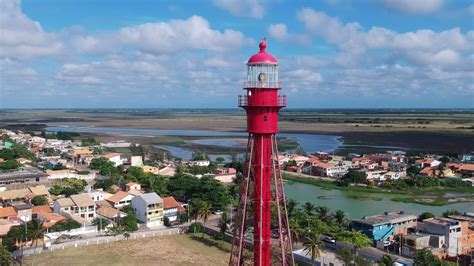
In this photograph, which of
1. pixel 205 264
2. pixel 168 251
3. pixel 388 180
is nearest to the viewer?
pixel 205 264

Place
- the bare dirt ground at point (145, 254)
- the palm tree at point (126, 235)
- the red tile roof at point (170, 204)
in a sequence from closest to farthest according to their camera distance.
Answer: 1. the bare dirt ground at point (145, 254)
2. the palm tree at point (126, 235)
3. the red tile roof at point (170, 204)

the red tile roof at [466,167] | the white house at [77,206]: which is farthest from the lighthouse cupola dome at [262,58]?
the red tile roof at [466,167]

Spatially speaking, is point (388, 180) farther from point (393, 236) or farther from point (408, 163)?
point (393, 236)

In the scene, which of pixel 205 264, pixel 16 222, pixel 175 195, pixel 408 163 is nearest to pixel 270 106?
pixel 205 264

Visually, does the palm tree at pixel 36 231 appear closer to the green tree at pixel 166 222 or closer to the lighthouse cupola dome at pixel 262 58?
the green tree at pixel 166 222

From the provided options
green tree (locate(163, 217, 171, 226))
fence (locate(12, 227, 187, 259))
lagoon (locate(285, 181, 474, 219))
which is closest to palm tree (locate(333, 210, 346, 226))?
lagoon (locate(285, 181, 474, 219))

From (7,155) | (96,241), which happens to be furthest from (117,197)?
(7,155)

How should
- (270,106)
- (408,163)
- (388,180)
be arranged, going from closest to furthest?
(270,106) < (388,180) < (408,163)
